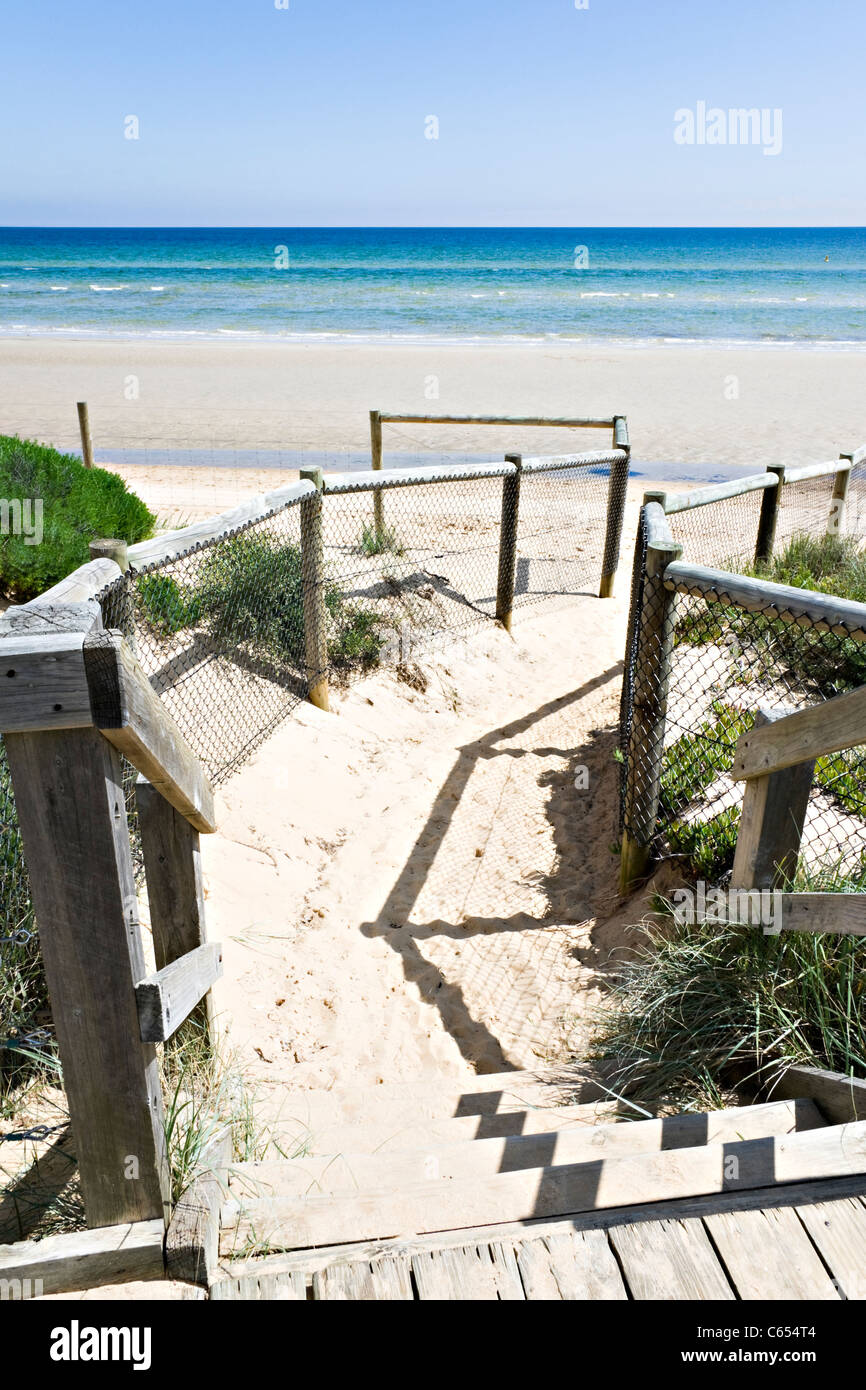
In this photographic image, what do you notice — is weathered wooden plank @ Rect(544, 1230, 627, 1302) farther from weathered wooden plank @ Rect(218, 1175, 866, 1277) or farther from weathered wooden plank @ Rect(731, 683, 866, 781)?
weathered wooden plank @ Rect(731, 683, 866, 781)

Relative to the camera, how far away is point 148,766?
6.67 feet

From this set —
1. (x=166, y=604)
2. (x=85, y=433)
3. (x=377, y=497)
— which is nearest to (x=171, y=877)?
(x=166, y=604)

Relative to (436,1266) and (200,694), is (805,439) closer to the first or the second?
(200,694)

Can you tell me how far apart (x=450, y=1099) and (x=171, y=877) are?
134 cm

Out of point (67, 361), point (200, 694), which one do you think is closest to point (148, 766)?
point (200, 694)

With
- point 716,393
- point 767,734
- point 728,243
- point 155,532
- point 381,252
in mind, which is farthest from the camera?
point 728,243

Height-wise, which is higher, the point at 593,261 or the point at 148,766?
the point at 593,261

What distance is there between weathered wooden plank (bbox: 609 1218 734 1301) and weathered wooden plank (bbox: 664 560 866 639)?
1384 mm

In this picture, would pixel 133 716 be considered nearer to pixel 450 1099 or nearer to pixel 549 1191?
pixel 549 1191

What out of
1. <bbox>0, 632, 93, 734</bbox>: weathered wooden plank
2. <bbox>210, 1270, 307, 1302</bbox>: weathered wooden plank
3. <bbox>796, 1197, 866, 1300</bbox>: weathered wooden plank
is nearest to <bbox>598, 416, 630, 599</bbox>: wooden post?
<bbox>796, 1197, 866, 1300</bbox>: weathered wooden plank

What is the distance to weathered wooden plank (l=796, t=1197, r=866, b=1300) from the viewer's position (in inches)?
82.5

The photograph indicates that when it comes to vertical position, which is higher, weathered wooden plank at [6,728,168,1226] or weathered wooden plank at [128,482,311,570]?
weathered wooden plank at [128,482,311,570]

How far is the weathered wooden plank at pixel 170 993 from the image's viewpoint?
2.00 m

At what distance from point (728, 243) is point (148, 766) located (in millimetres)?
104404
